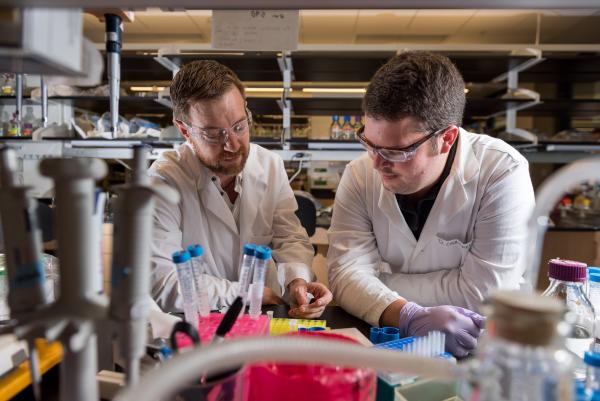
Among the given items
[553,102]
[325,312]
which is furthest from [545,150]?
[325,312]

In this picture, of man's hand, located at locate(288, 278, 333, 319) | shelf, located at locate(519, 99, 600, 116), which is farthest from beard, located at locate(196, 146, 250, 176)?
shelf, located at locate(519, 99, 600, 116)

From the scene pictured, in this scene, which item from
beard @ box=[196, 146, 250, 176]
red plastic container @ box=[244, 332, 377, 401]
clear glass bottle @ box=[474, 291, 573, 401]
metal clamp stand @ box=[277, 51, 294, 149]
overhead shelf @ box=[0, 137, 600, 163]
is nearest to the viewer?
clear glass bottle @ box=[474, 291, 573, 401]

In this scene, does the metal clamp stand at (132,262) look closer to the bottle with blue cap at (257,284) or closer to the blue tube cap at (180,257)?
the blue tube cap at (180,257)

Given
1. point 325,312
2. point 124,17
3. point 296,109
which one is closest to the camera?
point 124,17

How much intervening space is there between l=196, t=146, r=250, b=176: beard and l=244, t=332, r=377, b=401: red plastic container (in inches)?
41.5

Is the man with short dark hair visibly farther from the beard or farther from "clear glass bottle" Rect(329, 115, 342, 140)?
"clear glass bottle" Rect(329, 115, 342, 140)

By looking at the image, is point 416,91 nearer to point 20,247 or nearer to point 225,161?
point 225,161

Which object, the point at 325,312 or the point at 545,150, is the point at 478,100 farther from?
the point at 325,312

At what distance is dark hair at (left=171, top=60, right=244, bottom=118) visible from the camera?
1.43m

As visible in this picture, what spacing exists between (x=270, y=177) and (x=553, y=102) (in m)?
3.45

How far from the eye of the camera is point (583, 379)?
26.1 inches

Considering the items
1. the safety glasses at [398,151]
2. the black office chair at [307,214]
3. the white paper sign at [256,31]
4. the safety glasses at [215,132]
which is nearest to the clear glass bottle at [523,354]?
the white paper sign at [256,31]

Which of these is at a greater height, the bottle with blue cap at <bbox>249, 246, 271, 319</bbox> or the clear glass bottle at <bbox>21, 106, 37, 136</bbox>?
the clear glass bottle at <bbox>21, 106, 37, 136</bbox>

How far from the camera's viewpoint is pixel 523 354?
322mm
